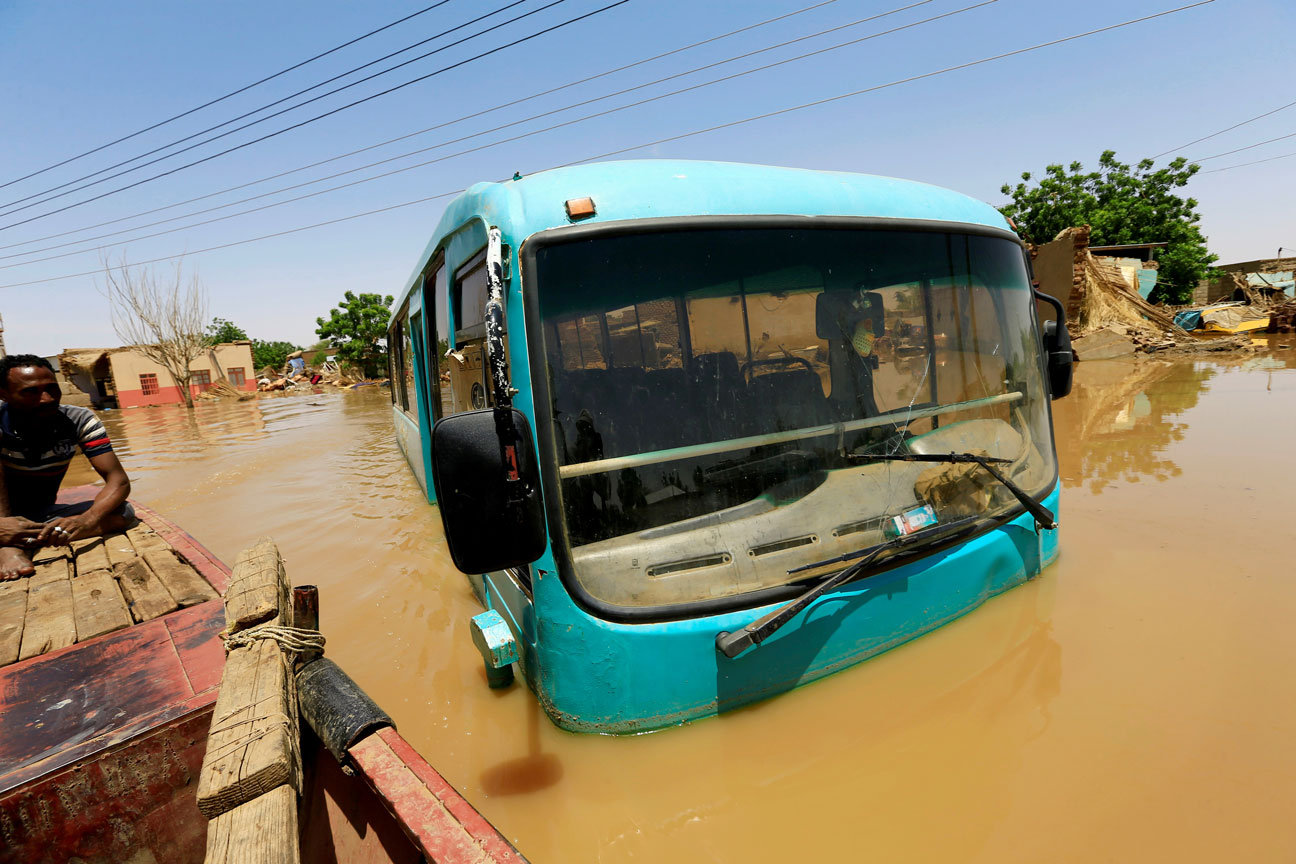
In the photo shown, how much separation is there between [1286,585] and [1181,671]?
150 centimetres

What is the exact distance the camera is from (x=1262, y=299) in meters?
24.0

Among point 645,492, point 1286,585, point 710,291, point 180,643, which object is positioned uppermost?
point 710,291

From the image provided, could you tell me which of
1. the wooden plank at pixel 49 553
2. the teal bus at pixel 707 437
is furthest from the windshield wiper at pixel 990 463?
the wooden plank at pixel 49 553

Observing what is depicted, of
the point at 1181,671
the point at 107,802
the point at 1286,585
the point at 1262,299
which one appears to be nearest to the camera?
the point at 107,802

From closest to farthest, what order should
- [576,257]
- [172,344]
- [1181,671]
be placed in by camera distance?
1. [576,257]
2. [1181,671]
3. [172,344]

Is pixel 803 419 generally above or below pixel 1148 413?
above

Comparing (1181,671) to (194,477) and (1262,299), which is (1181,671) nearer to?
(194,477)

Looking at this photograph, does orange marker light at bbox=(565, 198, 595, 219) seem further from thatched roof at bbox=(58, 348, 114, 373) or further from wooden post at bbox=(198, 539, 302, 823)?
thatched roof at bbox=(58, 348, 114, 373)

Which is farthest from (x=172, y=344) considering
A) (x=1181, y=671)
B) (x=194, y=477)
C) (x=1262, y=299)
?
(x=1262, y=299)

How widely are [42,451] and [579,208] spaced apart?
3805mm

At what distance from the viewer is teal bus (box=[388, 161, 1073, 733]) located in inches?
76.8

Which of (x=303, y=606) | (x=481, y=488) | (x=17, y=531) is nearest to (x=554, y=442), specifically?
(x=481, y=488)

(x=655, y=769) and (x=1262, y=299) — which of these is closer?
(x=655, y=769)

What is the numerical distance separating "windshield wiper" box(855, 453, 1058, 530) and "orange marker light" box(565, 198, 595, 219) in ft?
4.21
